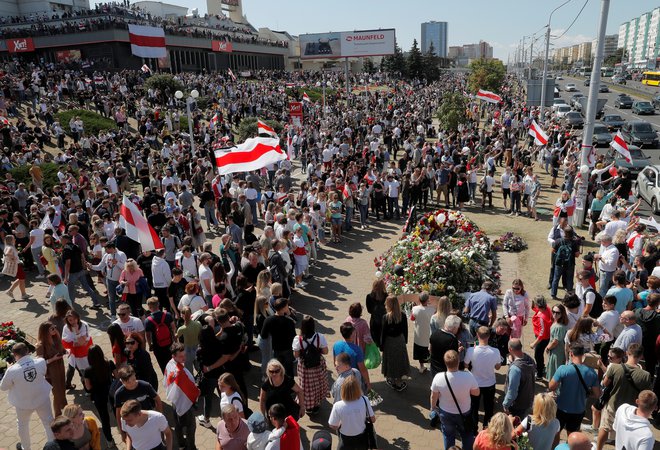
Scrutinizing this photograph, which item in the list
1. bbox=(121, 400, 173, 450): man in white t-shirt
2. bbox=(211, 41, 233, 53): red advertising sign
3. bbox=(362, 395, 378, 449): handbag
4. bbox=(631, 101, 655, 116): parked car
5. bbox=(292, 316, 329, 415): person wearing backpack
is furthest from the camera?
bbox=(211, 41, 233, 53): red advertising sign

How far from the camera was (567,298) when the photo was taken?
6.60 metres

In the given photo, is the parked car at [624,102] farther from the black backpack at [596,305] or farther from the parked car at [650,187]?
the black backpack at [596,305]

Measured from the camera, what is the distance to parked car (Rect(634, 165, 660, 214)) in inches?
607

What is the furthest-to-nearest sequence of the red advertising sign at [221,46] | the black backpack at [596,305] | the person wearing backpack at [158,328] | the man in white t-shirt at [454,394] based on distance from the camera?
the red advertising sign at [221,46] < the black backpack at [596,305] < the person wearing backpack at [158,328] < the man in white t-shirt at [454,394]

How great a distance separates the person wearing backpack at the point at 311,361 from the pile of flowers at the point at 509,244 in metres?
8.02

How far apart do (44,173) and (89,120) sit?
9.28 meters

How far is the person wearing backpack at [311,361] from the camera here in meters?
6.17

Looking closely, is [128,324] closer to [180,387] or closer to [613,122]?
[180,387]

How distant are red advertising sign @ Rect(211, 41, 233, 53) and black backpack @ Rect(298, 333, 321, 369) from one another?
54387 millimetres

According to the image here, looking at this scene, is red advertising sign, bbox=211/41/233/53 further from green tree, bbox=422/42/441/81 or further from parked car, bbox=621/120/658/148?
parked car, bbox=621/120/658/148

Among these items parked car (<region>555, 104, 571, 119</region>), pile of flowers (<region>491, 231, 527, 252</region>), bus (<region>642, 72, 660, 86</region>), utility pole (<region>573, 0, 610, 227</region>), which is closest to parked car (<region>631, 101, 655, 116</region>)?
parked car (<region>555, 104, 571, 119</region>)

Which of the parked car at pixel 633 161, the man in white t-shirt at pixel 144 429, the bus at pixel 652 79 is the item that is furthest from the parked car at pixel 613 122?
the bus at pixel 652 79

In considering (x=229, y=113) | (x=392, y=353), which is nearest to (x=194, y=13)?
(x=229, y=113)

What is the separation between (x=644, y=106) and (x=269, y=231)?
4336 cm
